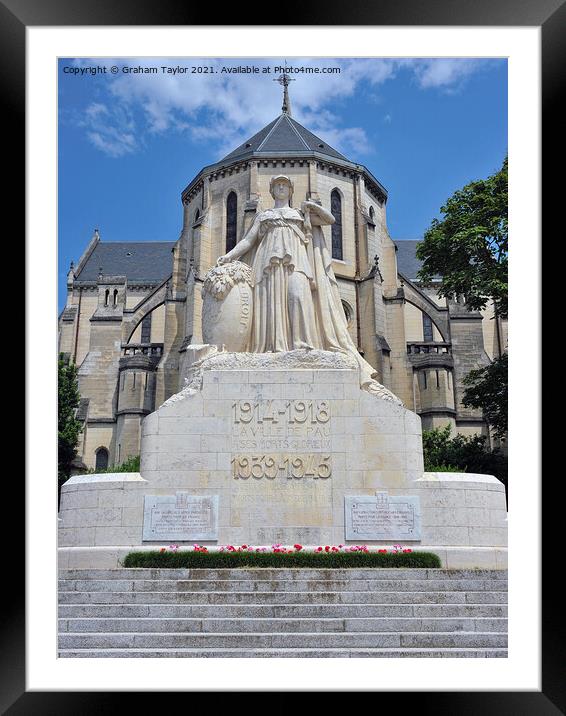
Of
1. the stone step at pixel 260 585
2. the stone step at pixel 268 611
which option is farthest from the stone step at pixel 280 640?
the stone step at pixel 260 585

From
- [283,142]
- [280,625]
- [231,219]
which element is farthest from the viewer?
[283,142]

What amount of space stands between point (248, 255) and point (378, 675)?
9.34 meters

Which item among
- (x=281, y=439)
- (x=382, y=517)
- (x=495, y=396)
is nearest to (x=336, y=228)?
(x=495, y=396)

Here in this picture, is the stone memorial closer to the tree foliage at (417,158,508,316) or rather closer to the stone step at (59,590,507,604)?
the stone step at (59,590,507,604)

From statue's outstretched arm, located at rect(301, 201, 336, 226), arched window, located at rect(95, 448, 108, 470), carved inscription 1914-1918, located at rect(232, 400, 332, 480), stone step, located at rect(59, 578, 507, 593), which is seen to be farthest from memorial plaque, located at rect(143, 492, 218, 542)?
arched window, located at rect(95, 448, 108, 470)

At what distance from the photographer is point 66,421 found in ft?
121

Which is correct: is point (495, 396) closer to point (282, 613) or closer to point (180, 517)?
point (180, 517)

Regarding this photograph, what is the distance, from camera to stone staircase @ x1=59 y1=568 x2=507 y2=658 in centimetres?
864

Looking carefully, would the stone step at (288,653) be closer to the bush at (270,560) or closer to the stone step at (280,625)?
the stone step at (280,625)

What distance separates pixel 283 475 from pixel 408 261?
4998cm

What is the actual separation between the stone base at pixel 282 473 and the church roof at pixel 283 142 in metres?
34.0

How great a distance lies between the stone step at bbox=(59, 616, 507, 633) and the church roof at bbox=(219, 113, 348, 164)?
39.1 metres

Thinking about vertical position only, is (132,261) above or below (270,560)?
above

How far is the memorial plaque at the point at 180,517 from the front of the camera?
492 inches
